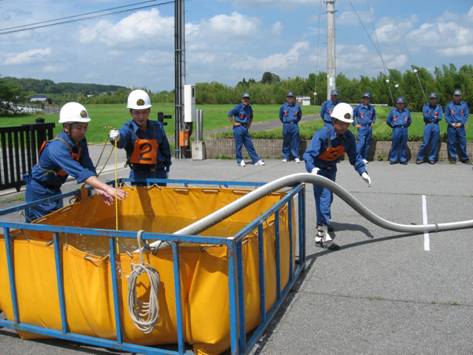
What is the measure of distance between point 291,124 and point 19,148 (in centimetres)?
824

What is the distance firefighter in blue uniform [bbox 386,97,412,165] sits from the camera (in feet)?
52.4

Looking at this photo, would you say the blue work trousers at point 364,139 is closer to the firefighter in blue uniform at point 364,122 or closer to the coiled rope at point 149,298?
the firefighter in blue uniform at point 364,122

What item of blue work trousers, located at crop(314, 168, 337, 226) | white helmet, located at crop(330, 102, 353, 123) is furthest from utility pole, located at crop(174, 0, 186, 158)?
white helmet, located at crop(330, 102, 353, 123)

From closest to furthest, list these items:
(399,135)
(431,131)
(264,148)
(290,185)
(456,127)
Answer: (290,185) < (456,127) < (431,131) < (399,135) < (264,148)

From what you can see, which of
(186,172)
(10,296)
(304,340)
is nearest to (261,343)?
(304,340)

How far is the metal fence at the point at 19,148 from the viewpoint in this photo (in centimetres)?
1079

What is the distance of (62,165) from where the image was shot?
5.05 m

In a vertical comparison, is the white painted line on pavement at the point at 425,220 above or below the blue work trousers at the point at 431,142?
below

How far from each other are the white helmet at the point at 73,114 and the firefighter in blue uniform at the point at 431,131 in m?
12.7

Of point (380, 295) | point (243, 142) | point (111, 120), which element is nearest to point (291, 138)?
point (243, 142)

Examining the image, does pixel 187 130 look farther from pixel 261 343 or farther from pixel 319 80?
pixel 319 80

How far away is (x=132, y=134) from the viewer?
6391 millimetres

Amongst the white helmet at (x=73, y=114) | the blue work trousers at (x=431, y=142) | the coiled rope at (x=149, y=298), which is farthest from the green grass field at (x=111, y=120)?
the coiled rope at (x=149, y=298)

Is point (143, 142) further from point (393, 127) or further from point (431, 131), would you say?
point (431, 131)
